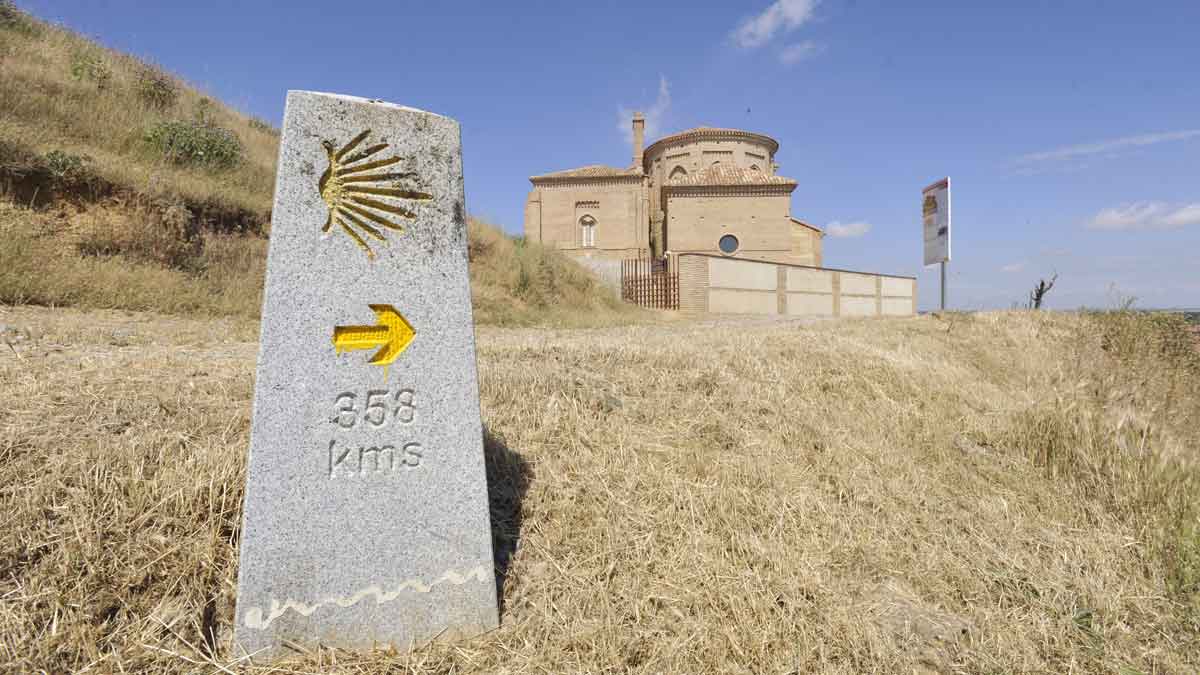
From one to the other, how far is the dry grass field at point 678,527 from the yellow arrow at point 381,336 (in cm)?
108

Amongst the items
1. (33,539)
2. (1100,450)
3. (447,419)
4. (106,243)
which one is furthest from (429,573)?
(106,243)

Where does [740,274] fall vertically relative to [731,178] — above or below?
below

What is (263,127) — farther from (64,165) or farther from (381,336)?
(381,336)

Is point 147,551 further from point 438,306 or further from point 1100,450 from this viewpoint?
point 1100,450

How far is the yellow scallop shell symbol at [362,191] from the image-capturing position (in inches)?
93.4

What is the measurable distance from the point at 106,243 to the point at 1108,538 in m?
12.5

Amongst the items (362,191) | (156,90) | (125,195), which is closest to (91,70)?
(156,90)

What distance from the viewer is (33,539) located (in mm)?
2410

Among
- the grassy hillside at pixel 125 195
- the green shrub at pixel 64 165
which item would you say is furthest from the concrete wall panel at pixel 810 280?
the green shrub at pixel 64 165

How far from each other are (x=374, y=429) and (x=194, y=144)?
13.0m

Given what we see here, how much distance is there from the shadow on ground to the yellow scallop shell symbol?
4.27ft

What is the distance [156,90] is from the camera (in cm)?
1402

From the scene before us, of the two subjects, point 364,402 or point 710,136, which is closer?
point 364,402

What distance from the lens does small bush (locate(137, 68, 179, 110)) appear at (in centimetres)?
1366
